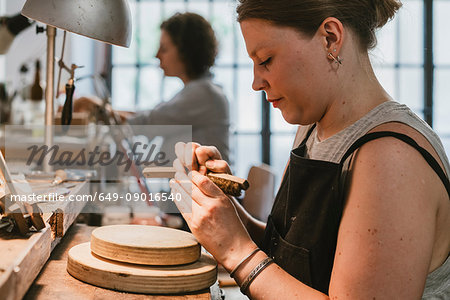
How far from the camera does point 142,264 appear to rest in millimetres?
873

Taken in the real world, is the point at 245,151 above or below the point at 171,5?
below

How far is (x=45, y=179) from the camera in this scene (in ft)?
4.59

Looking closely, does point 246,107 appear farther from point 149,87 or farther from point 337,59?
point 337,59

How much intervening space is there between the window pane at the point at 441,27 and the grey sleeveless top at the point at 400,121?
16.7 feet

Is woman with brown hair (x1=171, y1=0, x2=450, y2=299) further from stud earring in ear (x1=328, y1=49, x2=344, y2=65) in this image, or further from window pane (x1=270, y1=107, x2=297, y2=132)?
window pane (x1=270, y1=107, x2=297, y2=132)

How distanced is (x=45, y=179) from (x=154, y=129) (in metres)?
1.70

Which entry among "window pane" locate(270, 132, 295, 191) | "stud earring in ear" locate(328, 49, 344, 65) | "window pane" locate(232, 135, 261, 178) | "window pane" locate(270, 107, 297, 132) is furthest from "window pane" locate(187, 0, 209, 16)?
"stud earring in ear" locate(328, 49, 344, 65)

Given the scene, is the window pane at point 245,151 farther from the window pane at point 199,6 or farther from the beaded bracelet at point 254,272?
the beaded bracelet at point 254,272

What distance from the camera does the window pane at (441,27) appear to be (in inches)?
213

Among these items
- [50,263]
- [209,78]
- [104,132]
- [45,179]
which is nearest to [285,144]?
[209,78]

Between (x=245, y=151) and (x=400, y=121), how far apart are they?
470 centimetres

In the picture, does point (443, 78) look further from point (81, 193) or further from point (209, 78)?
point (81, 193)

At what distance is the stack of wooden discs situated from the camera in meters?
0.83

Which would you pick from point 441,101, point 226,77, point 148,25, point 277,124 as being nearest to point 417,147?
point 277,124
